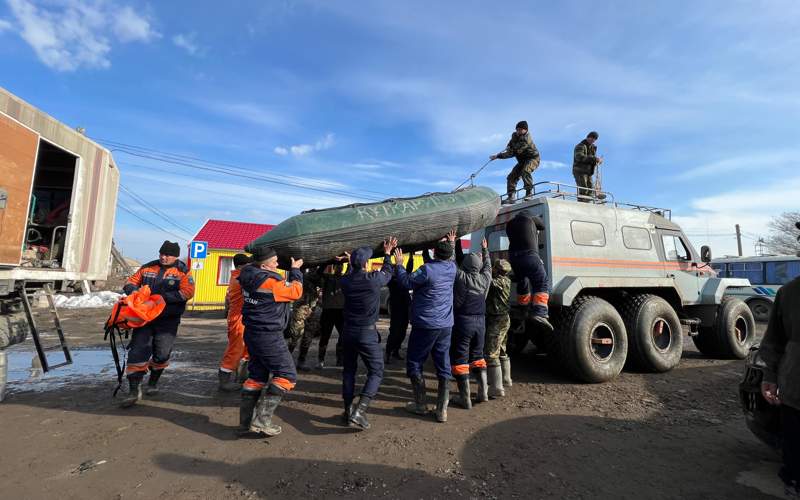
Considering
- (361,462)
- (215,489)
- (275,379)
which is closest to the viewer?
(215,489)

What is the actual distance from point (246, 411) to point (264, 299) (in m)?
0.97

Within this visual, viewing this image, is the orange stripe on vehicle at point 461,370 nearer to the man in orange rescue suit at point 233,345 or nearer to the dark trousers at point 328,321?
the dark trousers at point 328,321

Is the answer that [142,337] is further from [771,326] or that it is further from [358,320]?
[771,326]

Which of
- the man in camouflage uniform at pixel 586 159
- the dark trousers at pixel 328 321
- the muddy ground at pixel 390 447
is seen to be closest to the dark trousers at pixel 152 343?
the muddy ground at pixel 390 447

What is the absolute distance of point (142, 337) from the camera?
429 cm

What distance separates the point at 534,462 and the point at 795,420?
1.58 m

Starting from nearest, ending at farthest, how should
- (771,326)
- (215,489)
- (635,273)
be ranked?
(771,326) < (215,489) < (635,273)

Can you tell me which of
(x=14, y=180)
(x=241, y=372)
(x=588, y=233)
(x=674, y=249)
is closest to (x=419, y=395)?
(x=241, y=372)

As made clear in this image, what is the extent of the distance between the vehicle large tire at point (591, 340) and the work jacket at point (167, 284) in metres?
4.49

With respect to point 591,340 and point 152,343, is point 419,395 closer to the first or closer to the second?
point 591,340

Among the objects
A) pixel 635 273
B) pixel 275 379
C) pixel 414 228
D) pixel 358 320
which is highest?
pixel 414 228

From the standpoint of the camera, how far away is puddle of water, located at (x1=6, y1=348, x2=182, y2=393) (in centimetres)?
492

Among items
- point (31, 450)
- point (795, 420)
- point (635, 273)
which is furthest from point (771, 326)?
point (31, 450)

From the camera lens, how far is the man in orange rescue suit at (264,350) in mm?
3428
